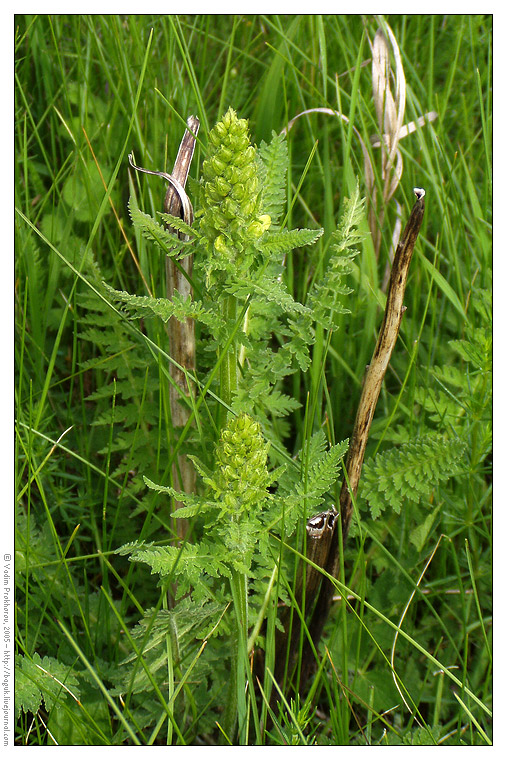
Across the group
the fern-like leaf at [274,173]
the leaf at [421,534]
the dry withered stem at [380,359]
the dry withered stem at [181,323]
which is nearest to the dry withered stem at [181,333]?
the dry withered stem at [181,323]

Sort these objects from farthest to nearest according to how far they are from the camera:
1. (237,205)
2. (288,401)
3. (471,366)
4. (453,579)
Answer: (471,366) → (453,579) → (288,401) → (237,205)

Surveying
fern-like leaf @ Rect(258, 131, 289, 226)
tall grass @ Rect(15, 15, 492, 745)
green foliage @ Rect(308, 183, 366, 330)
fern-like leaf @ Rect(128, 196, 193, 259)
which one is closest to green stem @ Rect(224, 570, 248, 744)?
tall grass @ Rect(15, 15, 492, 745)

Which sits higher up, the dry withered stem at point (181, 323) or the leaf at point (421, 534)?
the dry withered stem at point (181, 323)

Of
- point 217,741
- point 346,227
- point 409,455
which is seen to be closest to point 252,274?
point 346,227

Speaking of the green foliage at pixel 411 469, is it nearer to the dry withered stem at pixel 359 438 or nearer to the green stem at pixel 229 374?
the dry withered stem at pixel 359 438

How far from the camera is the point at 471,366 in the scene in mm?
2172

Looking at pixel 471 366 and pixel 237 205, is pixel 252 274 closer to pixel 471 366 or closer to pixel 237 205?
pixel 237 205

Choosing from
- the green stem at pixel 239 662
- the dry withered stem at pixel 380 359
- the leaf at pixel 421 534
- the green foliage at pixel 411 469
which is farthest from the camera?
the leaf at pixel 421 534

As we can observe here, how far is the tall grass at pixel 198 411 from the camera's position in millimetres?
1688

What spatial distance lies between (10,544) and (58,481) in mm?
506

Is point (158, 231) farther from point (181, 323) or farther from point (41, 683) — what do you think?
point (41, 683)

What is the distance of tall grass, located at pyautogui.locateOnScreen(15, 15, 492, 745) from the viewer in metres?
1.69

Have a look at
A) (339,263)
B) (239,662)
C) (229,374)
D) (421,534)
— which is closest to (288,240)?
(339,263)

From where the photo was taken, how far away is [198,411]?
5.43ft
